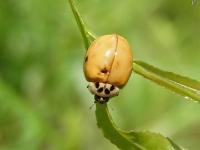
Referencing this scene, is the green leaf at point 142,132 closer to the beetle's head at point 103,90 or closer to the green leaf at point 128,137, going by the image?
the green leaf at point 128,137

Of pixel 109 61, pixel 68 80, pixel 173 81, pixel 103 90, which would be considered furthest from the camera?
pixel 68 80

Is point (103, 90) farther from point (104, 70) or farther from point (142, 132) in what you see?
point (142, 132)

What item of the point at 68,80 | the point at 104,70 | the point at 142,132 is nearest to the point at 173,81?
the point at 142,132

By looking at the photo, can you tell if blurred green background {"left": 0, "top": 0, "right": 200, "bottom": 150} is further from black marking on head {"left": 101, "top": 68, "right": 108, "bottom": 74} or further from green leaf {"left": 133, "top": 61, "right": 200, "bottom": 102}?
green leaf {"left": 133, "top": 61, "right": 200, "bottom": 102}

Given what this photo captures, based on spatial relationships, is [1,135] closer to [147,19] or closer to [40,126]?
[40,126]

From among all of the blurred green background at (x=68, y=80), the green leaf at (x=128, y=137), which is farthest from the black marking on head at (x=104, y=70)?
the blurred green background at (x=68, y=80)

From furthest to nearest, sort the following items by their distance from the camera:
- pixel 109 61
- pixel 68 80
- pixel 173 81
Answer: pixel 68 80, pixel 109 61, pixel 173 81
